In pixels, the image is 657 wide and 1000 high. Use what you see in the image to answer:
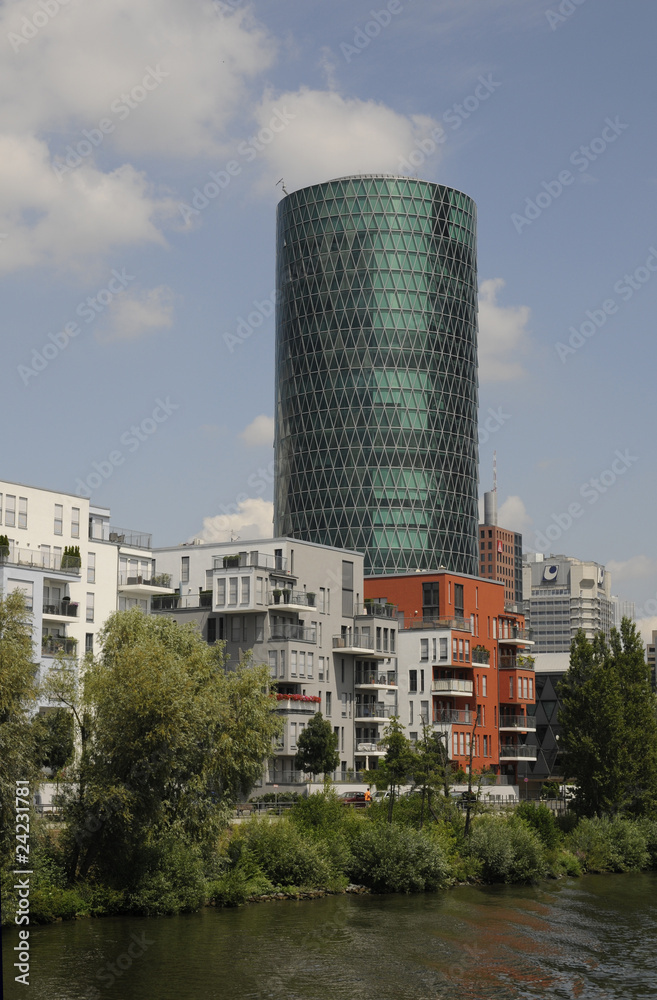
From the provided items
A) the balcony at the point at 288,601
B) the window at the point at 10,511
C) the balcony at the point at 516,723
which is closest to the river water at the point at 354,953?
the balcony at the point at 288,601

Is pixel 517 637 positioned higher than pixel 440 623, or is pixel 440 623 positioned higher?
pixel 440 623

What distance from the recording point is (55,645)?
91312 mm

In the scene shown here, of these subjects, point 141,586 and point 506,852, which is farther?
point 141,586

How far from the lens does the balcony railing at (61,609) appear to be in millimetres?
96963

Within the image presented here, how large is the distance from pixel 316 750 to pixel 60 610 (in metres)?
22.2

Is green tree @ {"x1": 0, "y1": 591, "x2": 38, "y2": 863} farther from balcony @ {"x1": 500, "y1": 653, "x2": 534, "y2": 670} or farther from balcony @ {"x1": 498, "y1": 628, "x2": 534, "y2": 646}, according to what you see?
balcony @ {"x1": 498, "y1": 628, "x2": 534, "y2": 646}

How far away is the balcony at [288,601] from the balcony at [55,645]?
61.5ft

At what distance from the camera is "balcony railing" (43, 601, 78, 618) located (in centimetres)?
9696

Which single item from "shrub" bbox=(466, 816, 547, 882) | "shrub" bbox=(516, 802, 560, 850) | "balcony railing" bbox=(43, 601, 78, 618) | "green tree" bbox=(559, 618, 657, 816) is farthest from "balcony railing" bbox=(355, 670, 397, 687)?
"shrub" bbox=(466, 816, 547, 882)

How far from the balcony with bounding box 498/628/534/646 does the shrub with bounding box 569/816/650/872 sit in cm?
4489

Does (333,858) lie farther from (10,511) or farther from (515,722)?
(515,722)

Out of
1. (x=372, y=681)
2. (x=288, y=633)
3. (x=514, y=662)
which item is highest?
(x=288, y=633)

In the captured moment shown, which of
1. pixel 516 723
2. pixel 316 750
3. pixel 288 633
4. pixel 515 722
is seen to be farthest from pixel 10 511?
pixel 516 723

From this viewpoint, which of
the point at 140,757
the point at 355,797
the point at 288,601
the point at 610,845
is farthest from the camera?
the point at 288,601
